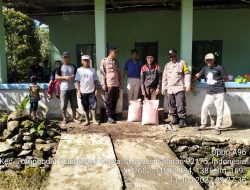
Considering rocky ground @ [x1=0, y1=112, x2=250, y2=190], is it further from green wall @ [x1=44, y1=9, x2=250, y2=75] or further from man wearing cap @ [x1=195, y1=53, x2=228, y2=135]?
green wall @ [x1=44, y1=9, x2=250, y2=75]

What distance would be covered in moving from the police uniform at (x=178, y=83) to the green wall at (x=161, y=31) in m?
3.81

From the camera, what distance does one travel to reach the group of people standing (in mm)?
6754

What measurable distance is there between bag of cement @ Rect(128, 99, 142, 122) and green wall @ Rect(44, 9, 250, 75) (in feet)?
12.7

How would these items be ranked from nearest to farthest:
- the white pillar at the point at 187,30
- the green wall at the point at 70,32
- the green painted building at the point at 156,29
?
1. the white pillar at the point at 187,30
2. the green painted building at the point at 156,29
3. the green wall at the point at 70,32

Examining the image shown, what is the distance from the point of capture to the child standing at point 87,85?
22.7ft

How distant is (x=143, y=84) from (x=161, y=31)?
3988mm

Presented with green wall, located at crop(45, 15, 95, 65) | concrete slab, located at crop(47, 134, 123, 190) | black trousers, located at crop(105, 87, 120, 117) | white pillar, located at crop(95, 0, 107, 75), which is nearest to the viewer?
concrete slab, located at crop(47, 134, 123, 190)

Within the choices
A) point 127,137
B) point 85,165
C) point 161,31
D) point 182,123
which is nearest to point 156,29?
point 161,31

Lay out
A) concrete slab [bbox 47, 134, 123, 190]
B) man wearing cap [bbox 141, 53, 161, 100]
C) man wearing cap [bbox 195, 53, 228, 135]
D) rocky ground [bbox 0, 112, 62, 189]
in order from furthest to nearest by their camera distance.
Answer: man wearing cap [bbox 141, 53, 161, 100]
man wearing cap [bbox 195, 53, 228, 135]
rocky ground [bbox 0, 112, 62, 189]
concrete slab [bbox 47, 134, 123, 190]

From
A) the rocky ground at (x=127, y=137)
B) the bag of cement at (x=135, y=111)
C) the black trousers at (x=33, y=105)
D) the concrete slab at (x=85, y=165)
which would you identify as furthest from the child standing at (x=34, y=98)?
the bag of cement at (x=135, y=111)

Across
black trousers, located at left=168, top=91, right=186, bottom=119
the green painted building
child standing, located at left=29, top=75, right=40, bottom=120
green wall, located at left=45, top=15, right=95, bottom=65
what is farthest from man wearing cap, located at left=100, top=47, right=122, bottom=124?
green wall, located at left=45, top=15, right=95, bottom=65

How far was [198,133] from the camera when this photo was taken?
260 inches

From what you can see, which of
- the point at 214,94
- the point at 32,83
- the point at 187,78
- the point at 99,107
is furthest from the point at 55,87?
the point at 214,94

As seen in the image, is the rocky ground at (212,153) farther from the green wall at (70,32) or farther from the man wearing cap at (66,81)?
the green wall at (70,32)
